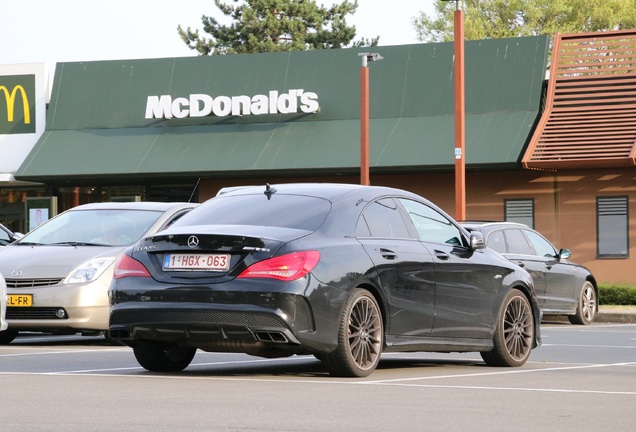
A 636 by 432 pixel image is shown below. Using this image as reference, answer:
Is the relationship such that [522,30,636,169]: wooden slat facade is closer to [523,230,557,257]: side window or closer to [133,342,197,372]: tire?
[523,230,557,257]: side window

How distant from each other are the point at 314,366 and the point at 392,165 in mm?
19511

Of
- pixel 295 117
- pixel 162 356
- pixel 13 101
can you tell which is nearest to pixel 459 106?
pixel 295 117

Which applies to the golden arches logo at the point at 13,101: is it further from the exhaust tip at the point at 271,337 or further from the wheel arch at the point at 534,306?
the exhaust tip at the point at 271,337

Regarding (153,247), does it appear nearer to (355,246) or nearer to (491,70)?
(355,246)

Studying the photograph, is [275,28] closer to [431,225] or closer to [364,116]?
[364,116]

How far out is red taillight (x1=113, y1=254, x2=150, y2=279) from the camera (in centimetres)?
1072

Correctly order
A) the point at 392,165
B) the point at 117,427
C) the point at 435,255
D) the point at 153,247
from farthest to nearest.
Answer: the point at 392,165
the point at 435,255
the point at 153,247
the point at 117,427

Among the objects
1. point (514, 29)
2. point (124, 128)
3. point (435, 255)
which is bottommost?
point (435, 255)

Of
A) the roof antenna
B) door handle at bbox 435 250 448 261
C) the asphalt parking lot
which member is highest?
the roof antenna

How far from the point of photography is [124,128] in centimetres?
3538

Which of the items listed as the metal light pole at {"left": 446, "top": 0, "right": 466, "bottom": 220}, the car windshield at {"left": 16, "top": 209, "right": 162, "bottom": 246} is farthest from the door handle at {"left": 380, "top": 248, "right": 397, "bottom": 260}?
the metal light pole at {"left": 446, "top": 0, "right": 466, "bottom": 220}

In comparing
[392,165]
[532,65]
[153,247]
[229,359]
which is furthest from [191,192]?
[153,247]

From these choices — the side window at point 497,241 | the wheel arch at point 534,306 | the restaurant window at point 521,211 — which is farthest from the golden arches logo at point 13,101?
the wheel arch at point 534,306

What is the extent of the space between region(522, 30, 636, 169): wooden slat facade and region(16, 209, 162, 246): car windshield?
14941 mm
